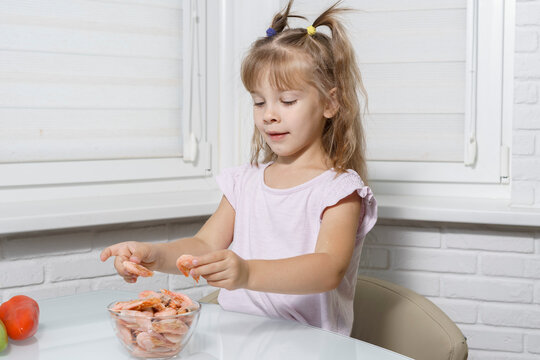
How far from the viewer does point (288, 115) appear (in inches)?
56.7

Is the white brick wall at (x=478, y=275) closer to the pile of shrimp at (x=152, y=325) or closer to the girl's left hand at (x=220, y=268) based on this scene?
the girl's left hand at (x=220, y=268)

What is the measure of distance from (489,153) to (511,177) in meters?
0.12

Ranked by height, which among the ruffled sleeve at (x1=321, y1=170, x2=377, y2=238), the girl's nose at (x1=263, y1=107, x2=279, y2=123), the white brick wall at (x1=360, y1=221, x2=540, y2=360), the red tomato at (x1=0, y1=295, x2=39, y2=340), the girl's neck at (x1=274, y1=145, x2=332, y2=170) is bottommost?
the white brick wall at (x1=360, y1=221, x2=540, y2=360)

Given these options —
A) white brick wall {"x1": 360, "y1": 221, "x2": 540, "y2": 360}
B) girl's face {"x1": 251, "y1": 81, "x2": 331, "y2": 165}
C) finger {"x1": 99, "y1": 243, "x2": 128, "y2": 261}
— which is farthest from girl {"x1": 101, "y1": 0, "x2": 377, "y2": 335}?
white brick wall {"x1": 360, "y1": 221, "x2": 540, "y2": 360}

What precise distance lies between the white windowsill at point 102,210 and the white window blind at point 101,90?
0.09m

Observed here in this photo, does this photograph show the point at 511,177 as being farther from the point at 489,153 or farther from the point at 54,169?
the point at 54,169

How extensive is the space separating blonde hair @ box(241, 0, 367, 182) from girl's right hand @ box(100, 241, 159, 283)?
17.8 inches

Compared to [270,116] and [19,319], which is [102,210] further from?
[19,319]

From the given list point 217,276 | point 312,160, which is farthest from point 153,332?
point 312,160

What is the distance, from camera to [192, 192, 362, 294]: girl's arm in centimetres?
104

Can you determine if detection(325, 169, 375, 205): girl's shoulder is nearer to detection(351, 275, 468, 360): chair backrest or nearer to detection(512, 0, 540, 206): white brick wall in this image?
detection(351, 275, 468, 360): chair backrest

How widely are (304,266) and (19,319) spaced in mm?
493

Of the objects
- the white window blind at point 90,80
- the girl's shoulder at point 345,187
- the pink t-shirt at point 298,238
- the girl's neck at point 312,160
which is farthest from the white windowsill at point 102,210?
the girl's shoulder at point 345,187

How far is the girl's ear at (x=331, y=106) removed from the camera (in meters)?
1.51
